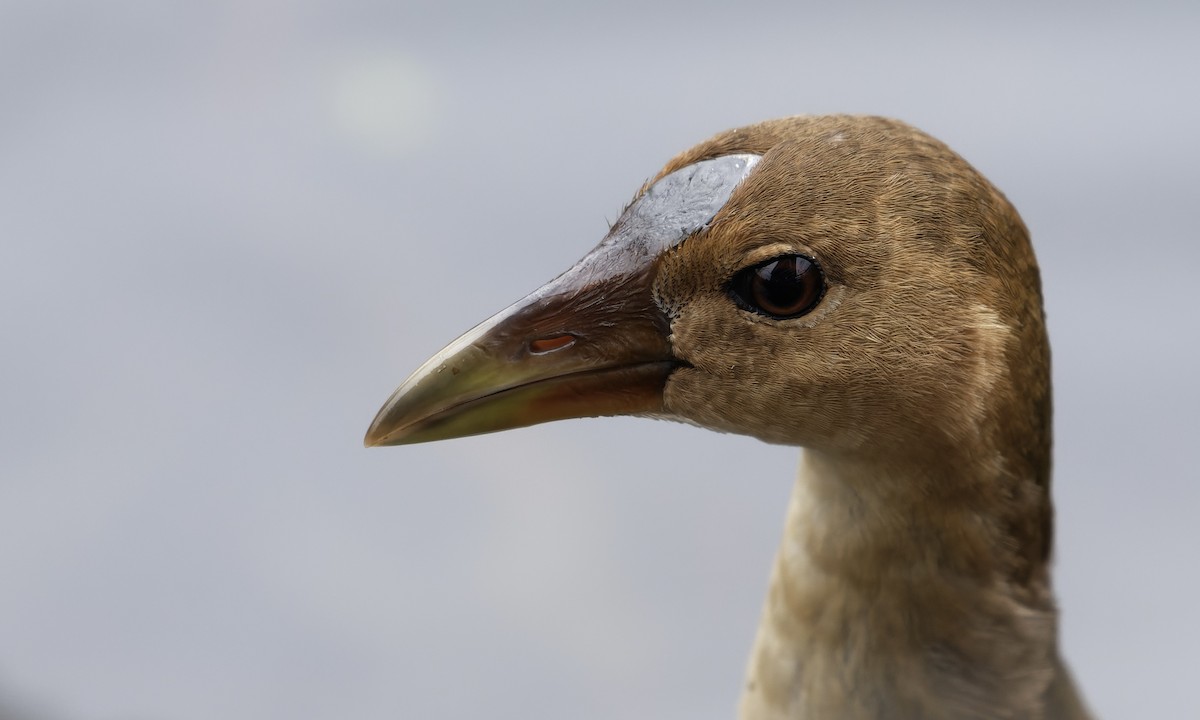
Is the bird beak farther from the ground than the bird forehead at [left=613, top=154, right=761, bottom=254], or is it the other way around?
the bird forehead at [left=613, top=154, right=761, bottom=254]

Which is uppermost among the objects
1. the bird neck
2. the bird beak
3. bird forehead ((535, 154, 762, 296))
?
bird forehead ((535, 154, 762, 296))

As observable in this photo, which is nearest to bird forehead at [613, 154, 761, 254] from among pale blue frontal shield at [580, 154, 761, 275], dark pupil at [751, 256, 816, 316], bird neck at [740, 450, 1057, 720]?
pale blue frontal shield at [580, 154, 761, 275]

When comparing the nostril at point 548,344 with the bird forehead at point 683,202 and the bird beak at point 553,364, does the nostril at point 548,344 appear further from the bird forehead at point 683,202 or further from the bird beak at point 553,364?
the bird forehead at point 683,202

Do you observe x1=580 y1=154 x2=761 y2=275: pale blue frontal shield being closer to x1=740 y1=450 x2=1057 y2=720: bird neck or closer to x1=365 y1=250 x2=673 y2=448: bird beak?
x1=365 y1=250 x2=673 y2=448: bird beak

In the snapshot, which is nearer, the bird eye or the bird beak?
the bird eye

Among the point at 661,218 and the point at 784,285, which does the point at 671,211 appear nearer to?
the point at 661,218

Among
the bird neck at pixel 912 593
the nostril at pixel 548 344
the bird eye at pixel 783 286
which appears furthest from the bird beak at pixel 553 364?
the bird neck at pixel 912 593

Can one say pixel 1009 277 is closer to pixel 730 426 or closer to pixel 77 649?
pixel 730 426
